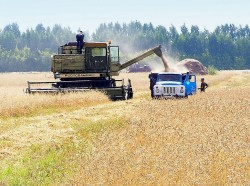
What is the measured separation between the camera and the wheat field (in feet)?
27.8

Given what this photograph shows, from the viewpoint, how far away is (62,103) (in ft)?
78.7

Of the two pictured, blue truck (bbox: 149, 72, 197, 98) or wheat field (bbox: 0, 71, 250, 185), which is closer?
wheat field (bbox: 0, 71, 250, 185)

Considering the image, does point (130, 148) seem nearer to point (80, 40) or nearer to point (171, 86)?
point (171, 86)

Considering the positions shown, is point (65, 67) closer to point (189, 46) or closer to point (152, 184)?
point (152, 184)

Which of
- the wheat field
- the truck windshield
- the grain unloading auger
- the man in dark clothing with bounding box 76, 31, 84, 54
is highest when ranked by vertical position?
the man in dark clothing with bounding box 76, 31, 84, 54

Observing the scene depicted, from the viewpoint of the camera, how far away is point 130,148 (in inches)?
441

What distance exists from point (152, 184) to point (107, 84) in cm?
2151

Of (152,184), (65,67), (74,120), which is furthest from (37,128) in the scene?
(65,67)

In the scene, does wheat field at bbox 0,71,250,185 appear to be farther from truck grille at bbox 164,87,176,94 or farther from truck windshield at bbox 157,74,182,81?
truck windshield at bbox 157,74,182,81

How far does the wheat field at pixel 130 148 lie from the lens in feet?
27.8

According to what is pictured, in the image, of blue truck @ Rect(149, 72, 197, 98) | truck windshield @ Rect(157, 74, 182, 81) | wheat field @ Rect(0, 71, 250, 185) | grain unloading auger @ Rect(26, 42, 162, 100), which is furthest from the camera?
truck windshield @ Rect(157, 74, 182, 81)

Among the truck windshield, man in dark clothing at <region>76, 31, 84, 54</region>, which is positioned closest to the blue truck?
the truck windshield

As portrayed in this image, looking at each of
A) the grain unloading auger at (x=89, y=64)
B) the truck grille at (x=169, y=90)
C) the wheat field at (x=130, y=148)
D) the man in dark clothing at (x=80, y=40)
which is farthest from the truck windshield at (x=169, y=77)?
the wheat field at (x=130, y=148)

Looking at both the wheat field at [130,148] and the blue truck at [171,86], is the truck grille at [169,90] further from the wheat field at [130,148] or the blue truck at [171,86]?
the wheat field at [130,148]
